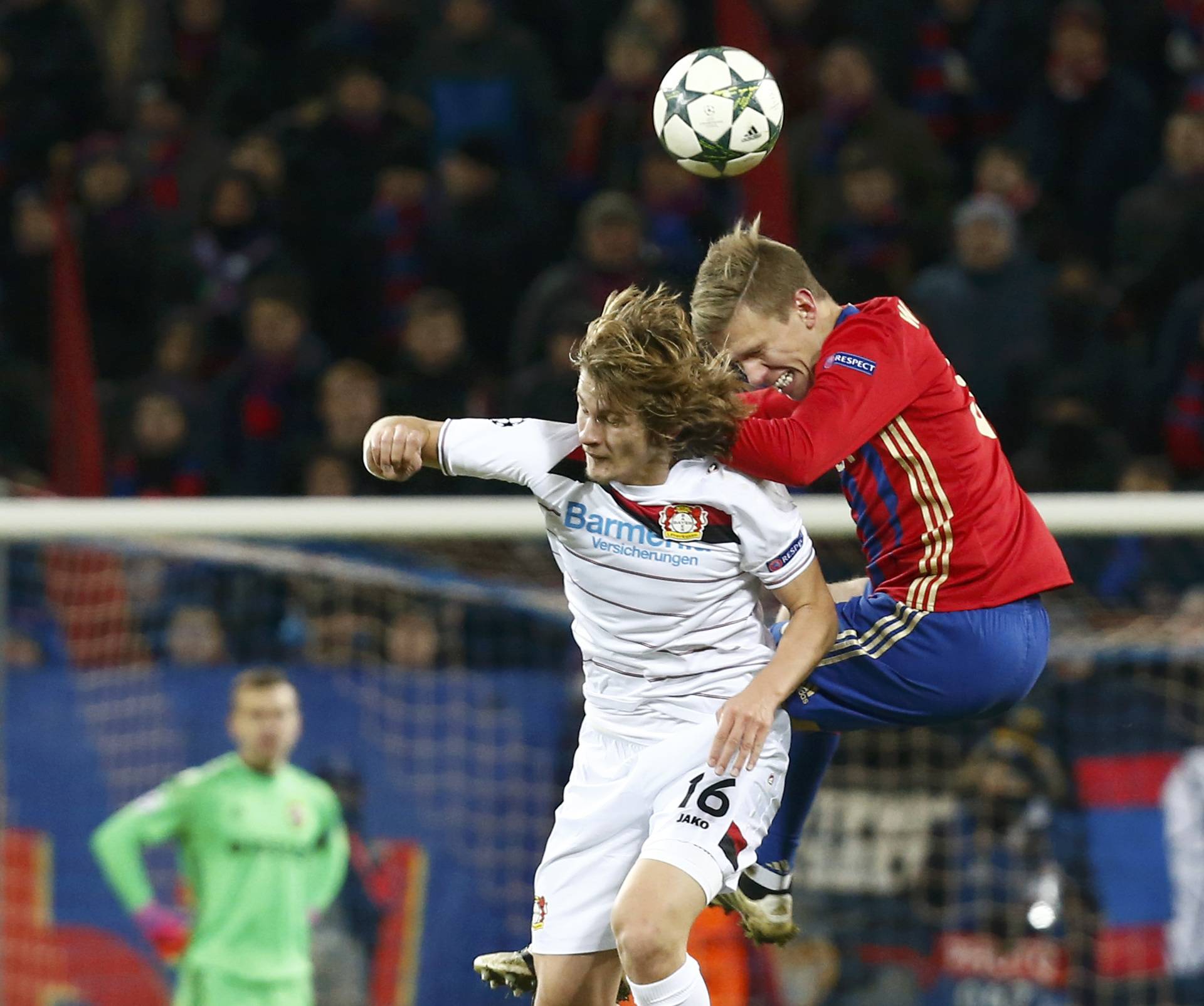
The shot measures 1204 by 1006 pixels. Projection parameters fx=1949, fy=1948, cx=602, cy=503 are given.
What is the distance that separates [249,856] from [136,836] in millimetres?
430

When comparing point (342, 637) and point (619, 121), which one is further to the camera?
point (619, 121)

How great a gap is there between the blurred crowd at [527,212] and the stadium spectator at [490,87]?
0.01 meters

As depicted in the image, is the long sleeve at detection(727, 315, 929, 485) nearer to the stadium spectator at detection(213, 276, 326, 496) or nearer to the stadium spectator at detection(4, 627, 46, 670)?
the stadium spectator at detection(4, 627, 46, 670)

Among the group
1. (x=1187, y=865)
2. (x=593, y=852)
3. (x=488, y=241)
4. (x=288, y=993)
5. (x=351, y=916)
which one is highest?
(x=488, y=241)

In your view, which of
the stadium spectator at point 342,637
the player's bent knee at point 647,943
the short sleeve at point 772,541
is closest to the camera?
the player's bent knee at point 647,943

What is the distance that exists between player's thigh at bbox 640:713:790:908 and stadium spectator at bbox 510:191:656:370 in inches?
159

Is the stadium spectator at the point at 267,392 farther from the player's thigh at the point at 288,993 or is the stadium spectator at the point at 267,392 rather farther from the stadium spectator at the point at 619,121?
the player's thigh at the point at 288,993

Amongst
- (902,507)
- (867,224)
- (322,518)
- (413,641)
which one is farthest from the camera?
(867,224)

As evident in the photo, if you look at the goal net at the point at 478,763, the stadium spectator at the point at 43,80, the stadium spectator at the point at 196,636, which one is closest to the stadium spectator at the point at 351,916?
the goal net at the point at 478,763

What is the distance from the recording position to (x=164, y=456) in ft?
27.9

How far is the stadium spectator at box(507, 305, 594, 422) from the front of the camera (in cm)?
774

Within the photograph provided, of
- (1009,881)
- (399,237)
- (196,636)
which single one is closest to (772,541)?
(1009,881)

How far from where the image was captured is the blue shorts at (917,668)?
13.7 feet

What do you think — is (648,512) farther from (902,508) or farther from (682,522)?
(902,508)
